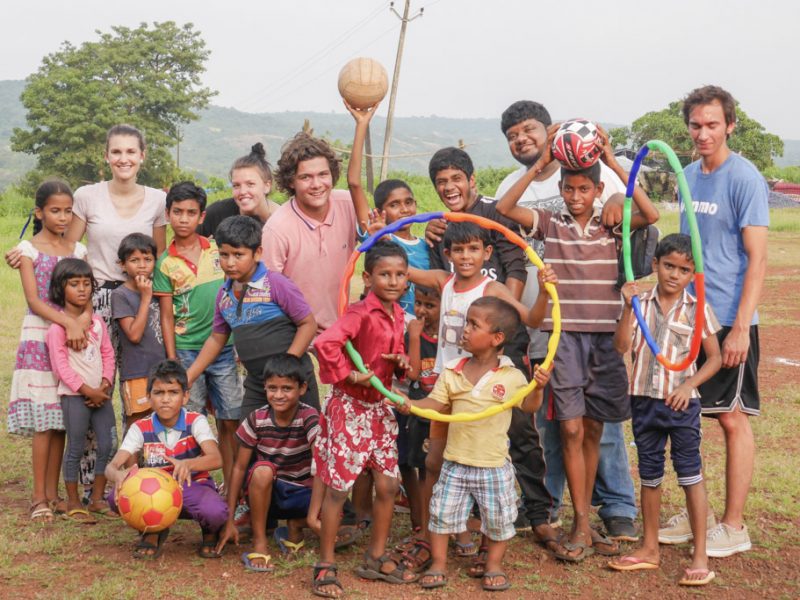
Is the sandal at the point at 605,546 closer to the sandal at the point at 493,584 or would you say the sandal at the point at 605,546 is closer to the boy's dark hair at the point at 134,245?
the sandal at the point at 493,584

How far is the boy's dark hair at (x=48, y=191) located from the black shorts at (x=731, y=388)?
4.24m

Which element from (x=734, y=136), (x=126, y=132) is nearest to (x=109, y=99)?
(x=734, y=136)

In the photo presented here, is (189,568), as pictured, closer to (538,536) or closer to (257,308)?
(257,308)

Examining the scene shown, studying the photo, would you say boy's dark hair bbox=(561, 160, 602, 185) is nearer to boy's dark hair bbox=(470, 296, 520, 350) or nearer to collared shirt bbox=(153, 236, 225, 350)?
boy's dark hair bbox=(470, 296, 520, 350)

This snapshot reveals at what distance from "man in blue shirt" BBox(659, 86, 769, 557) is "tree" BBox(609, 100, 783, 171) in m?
53.5

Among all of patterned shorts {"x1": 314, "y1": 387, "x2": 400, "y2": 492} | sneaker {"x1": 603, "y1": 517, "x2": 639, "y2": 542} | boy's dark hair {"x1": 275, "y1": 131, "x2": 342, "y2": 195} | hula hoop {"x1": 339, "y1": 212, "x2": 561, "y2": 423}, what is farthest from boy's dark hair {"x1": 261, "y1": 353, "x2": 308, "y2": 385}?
sneaker {"x1": 603, "y1": 517, "x2": 639, "y2": 542}

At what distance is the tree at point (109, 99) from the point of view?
54719 millimetres

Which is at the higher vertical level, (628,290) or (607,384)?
(628,290)

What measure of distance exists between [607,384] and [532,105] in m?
1.88

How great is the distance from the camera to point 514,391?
4.90 metres

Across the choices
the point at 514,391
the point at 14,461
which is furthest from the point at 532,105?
A: the point at 14,461

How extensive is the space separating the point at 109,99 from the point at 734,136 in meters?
41.9

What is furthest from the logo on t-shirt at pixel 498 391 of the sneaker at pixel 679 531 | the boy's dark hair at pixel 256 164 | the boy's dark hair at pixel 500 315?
the boy's dark hair at pixel 256 164

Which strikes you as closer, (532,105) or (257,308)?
(257,308)
